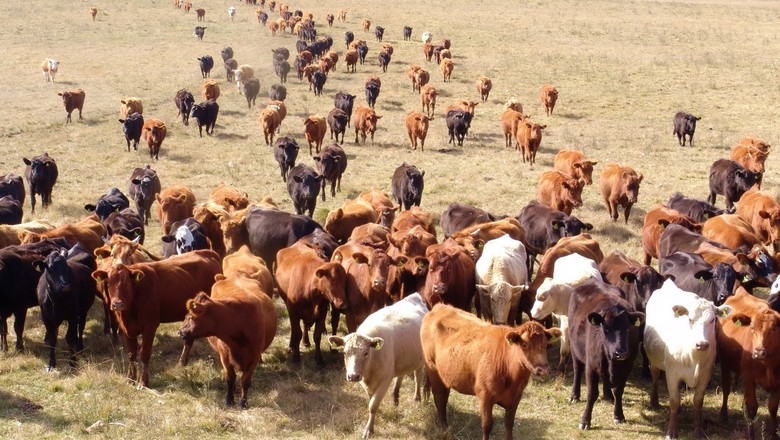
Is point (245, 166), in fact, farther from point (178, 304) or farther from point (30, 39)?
point (30, 39)

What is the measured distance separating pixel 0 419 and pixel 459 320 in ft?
16.5

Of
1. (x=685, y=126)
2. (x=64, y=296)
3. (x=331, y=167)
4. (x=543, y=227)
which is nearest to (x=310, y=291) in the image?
(x=64, y=296)

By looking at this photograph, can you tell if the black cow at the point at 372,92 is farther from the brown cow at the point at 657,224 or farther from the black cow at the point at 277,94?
the brown cow at the point at 657,224

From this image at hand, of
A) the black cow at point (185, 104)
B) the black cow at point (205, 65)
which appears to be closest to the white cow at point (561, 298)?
the black cow at point (185, 104)

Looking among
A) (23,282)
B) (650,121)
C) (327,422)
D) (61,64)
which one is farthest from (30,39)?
(327,422)

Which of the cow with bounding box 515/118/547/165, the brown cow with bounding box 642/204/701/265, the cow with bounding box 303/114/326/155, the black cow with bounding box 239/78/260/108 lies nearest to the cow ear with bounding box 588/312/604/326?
the brown cow with bounding box 642/204/701/265

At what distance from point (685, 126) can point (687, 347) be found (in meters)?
17.5

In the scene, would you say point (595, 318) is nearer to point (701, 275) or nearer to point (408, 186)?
point (701, 275)

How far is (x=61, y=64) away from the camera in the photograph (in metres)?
39.2

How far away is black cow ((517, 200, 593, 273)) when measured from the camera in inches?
511

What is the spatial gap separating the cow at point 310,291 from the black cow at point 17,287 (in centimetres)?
328

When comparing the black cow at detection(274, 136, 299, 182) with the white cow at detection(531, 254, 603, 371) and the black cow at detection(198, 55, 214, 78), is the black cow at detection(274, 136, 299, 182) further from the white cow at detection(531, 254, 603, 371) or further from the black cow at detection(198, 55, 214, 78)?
the black cow at detection(198, 55, 214, 78)

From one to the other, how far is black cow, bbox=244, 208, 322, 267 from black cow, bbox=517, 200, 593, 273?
3.85 m

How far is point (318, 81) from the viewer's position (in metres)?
33.5
